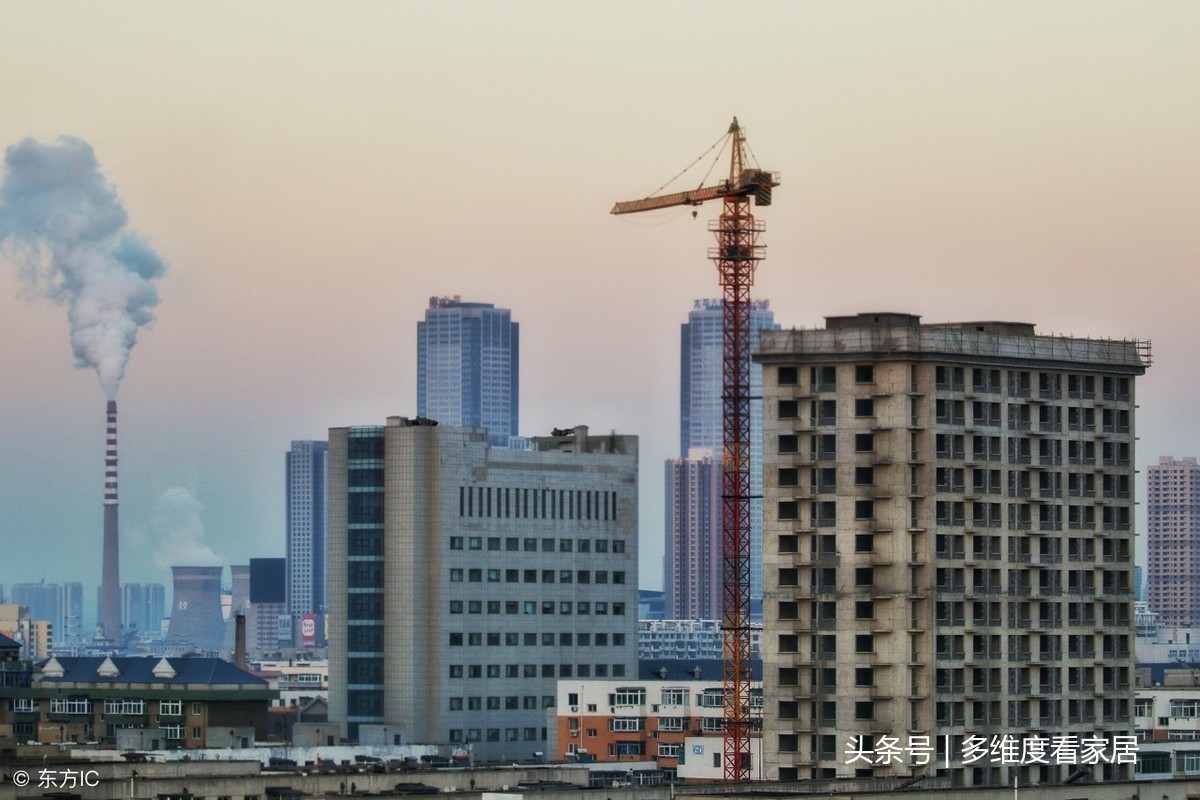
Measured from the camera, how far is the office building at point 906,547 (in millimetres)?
173250


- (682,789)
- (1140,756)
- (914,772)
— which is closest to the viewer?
(682,789)

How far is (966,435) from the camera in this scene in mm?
176375

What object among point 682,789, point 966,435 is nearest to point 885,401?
point 966,435

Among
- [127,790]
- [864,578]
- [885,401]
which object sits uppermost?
[885,401]

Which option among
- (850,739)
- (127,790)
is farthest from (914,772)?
(127,790)

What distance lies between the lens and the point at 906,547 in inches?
6816

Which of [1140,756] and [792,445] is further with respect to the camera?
[1140,756]

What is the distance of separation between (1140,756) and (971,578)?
23281mm

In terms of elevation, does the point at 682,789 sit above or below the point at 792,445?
below

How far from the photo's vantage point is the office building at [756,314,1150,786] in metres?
173

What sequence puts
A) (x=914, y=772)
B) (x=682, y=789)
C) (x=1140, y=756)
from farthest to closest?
(x=1140, y=756) → (x=914, y=772) → (x=682, y=789)

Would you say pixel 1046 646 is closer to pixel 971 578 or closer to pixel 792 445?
pixel 971 578

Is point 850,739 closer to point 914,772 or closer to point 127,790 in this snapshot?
point 914,772

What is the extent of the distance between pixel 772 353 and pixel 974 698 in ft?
78.8
